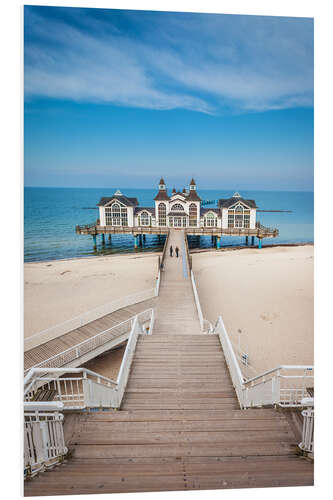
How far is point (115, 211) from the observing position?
2369cm

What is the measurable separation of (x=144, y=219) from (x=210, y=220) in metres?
5.42

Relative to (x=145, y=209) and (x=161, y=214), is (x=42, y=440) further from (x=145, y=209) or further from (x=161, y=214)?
(x=145, y=209)

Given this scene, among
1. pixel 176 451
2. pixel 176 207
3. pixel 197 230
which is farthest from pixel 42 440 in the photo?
pixel 176 207

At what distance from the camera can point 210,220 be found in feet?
75.4

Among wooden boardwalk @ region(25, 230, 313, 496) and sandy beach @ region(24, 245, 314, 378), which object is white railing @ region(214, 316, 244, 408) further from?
sandy beach @ region(24, 245, 314, 378)

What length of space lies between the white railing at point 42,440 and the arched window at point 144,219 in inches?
856

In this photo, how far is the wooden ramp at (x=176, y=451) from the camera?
2229mm

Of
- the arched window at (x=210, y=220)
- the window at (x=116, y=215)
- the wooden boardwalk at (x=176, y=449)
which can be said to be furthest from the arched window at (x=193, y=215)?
the wooden boardwalk at (x=176, y=449)

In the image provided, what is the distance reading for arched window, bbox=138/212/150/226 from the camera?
77.7 feet

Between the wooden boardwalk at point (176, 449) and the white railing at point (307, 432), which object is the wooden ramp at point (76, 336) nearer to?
the wooden boardwalk at point (176, 449)

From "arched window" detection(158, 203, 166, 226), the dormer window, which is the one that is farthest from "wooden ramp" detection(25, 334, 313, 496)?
the dormer window

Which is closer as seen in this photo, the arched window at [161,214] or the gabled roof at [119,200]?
the gabled roof at [119,200]
